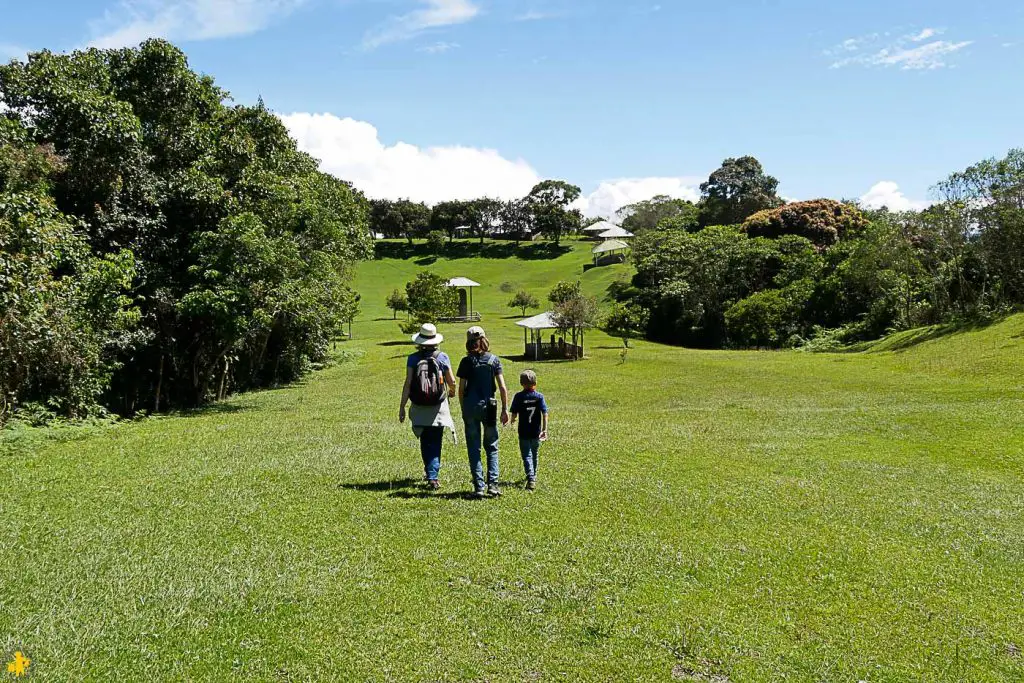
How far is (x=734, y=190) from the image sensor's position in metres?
88.5

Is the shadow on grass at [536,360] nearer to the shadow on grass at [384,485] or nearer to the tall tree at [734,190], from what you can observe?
the shadow on grass at [384,485]

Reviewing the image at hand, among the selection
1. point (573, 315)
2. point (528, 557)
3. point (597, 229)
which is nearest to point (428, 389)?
point (528, 557)

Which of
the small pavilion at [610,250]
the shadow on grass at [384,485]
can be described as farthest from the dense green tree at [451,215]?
the shadow on grass at [384,485]

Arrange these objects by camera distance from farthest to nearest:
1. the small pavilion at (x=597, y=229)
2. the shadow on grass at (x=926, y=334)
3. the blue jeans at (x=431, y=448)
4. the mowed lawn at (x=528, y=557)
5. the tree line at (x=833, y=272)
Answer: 1. the small pavilion at (x=597, y=229)
2. the tree line at (x=833, y=272)
3. the shadow on grass at (x=926, y=334)
4. the blue jeans at (x=431, y=448)
5. the mowed lawn at (x=528, y=557)

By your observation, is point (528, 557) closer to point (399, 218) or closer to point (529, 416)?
point (529, 416)

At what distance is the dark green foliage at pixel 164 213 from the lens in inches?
635

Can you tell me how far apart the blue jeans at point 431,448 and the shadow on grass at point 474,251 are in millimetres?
82577

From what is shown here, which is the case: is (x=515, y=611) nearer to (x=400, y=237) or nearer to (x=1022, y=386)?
(x=1022, y=386)

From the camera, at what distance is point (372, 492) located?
8781 mm

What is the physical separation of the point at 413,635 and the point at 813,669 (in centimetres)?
266

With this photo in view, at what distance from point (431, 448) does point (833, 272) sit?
44405 mm

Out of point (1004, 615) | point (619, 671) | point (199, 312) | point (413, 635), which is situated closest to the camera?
point (619, 671)

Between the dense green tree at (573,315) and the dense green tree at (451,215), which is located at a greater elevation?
the dense green tree at (451,215)

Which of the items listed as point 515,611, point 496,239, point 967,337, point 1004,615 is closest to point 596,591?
point 515,611
